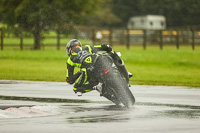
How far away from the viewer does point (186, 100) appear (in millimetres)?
15070

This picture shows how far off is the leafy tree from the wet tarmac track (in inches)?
1184

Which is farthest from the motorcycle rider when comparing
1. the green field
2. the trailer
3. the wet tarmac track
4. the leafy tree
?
the trailer

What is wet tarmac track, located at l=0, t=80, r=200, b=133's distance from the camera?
405 inches

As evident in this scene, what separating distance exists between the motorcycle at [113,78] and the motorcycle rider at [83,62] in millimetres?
143

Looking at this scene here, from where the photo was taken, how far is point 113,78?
43.4ft

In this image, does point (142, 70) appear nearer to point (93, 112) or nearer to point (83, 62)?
point (83, 62)

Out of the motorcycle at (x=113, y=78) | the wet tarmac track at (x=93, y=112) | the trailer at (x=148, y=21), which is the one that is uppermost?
the motorcycle at (x=113, y=78)

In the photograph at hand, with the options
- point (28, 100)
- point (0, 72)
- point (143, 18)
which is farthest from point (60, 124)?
point (143, 18)

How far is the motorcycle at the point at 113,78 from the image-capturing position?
1327 centimetres

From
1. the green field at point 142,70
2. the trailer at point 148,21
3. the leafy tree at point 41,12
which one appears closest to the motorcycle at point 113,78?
the green field at point 142,70

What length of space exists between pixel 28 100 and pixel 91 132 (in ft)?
17.4

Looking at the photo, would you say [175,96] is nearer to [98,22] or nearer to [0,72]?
[0,72]

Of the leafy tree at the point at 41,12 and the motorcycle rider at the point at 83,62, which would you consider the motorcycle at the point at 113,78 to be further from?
the leafy tree at the point at 41,12

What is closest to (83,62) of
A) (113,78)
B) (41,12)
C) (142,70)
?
(113,78)
